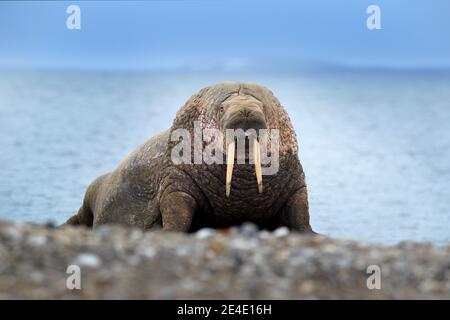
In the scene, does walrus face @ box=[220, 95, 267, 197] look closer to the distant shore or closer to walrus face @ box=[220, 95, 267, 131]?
walrus face @ box=[220, 95, 267, 131]

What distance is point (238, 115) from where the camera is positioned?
912 centimetres

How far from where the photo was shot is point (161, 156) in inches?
425

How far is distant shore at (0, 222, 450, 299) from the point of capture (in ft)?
20.3

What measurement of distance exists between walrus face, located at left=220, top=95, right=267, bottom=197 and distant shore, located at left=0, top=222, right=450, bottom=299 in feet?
6.25

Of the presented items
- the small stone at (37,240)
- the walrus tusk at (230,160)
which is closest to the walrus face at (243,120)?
the walrus tusk at (230,160)

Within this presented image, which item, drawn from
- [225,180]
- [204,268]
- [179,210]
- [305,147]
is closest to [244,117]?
[225,180]

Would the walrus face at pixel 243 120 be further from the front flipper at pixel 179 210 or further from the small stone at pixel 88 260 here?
the small stone at pixel 88 260

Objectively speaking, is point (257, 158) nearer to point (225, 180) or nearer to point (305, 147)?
point (225, 180)

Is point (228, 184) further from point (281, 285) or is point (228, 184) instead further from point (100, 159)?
point (100, 159)

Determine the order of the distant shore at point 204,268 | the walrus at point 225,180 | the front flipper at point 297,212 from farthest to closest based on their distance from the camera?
1. the front flipper at point 297,212
2. the walrus at point 225,180
3. the distant shore at point 204,268

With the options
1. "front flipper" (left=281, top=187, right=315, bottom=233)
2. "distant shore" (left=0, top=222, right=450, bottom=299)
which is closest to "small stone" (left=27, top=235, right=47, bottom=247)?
"distant shore" (left=0, top=222, right=450, bottom=299)

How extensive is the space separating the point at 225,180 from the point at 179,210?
0.59 meters

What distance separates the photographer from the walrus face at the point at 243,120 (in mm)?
9117

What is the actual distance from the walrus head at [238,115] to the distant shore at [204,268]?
6.36 feet
